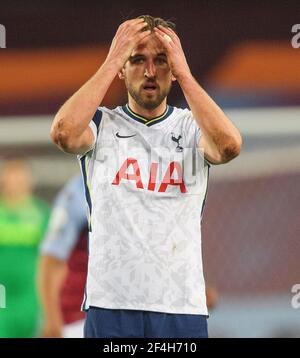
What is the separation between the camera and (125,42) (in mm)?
2846

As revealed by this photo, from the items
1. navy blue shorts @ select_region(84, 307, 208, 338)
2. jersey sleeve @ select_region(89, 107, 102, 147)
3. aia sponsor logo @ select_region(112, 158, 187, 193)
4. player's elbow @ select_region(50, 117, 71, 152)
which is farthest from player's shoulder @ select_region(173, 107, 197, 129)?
navy blue shorts @ select_region(84, 307, 208, 338)

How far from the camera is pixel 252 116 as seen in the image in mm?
3855

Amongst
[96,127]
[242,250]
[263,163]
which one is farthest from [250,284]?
[96,127]

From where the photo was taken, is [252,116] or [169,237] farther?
[252,116]

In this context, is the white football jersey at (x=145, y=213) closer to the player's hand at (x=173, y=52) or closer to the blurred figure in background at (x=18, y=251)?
the player's hand at (x=173, y=52)

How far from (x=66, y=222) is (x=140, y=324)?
1.03m

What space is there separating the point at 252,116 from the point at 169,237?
118cm

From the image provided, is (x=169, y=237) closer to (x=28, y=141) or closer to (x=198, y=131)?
(x=198, y=131)

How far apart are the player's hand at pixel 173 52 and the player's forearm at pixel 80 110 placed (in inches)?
8.5

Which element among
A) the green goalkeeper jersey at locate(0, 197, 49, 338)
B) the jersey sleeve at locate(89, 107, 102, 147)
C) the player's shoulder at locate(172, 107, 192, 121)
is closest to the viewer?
the jersey sleeve at locate(89, 107, 102, 147)

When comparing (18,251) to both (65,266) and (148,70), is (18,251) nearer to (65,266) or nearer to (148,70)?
(65,266)

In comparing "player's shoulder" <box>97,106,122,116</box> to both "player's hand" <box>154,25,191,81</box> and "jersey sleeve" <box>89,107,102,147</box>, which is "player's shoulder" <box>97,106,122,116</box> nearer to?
"jersey sleeve" <box>89,107,102,147</box>

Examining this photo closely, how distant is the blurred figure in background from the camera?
379 cm

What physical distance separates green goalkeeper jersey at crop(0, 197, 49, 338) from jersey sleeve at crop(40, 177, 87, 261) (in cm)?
5
